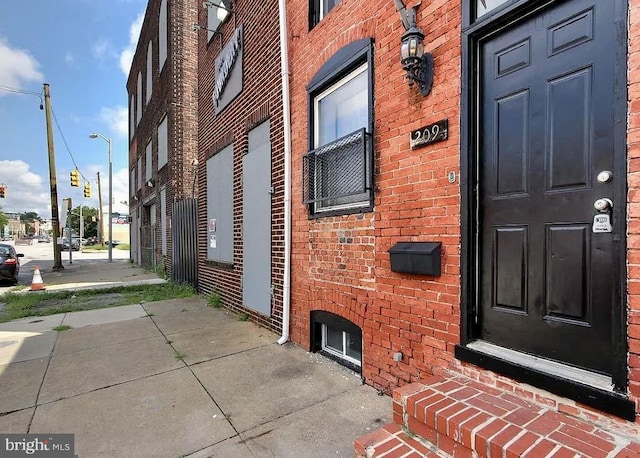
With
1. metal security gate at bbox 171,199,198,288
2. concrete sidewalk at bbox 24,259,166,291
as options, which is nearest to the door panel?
metal security gate at bbox 171,199,198,288

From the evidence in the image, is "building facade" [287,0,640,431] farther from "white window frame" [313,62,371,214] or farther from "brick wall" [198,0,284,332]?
"brick wall" [198,0,284,332]

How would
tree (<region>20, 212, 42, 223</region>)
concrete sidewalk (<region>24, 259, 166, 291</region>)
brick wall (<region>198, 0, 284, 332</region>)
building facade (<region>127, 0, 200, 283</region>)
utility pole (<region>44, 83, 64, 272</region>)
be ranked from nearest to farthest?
brick wall (<region>198, 0, 284, 332</region>)
concrete sidewalk (<region>24, 259, 166, 291</region>)
building facade (<region>127, 0, 200, 283</region>)
utility pole (<region>44, 83, 64, 272</region>)
tree (<region>20, 212, 42, 223</region>)

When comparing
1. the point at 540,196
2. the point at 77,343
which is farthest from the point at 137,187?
the point at 540,196

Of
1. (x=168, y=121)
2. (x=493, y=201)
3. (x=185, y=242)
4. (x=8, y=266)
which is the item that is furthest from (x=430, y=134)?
(x=8, y=266)

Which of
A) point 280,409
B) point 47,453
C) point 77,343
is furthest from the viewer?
point 77,343

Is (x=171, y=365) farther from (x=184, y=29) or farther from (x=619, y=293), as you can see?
(x=184, y=29)

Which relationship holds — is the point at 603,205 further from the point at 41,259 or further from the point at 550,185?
the point at 41,259

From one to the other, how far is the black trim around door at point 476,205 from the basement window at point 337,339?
4.30ft

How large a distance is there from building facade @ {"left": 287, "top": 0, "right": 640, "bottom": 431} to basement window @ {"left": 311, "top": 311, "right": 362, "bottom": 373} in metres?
0.02

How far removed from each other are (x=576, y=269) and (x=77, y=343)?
5.40 metres

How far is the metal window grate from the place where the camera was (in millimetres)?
3281

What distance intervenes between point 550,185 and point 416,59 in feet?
4.28

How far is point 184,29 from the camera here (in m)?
11.0

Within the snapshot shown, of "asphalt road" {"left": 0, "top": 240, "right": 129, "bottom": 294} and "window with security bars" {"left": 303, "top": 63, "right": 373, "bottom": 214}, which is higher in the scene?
"window with security bars" {"left": 303, "top": 63, "right": 373, "bottom": 214}
